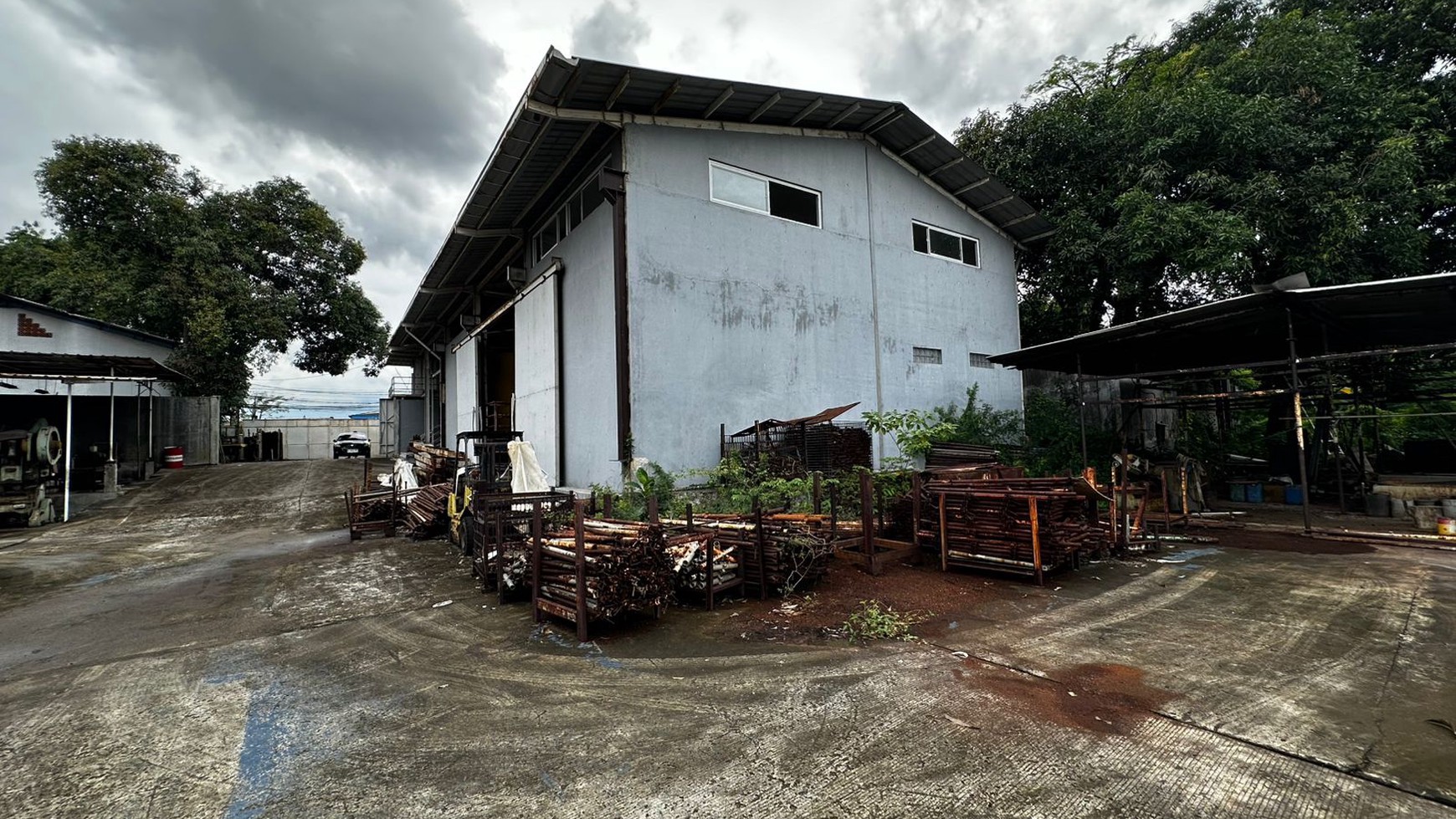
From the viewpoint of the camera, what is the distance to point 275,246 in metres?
23.1

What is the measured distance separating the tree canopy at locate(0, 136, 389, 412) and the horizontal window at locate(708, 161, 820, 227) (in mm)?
19536

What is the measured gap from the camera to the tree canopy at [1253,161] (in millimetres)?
12688

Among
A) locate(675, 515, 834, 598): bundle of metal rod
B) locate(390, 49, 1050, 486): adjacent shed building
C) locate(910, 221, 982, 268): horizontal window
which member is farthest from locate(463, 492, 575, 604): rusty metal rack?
locate(910, 221, 982, 268): horizontal window

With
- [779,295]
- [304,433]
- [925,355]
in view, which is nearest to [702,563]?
[779,295]

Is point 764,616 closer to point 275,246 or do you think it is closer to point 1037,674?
point 1037,674

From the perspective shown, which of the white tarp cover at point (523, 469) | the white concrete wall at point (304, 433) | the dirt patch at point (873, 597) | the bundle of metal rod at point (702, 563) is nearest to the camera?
the dirt patch at point (873, 597)

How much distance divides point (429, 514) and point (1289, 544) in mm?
13877

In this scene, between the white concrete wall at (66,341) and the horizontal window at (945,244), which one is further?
the white concrete wall at (66,341)

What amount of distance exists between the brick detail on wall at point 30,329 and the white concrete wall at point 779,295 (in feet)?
74.5

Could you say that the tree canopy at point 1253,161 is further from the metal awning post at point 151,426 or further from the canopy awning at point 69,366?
the metal awning post at point 151,426

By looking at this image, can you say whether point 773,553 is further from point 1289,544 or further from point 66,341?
point 66,341

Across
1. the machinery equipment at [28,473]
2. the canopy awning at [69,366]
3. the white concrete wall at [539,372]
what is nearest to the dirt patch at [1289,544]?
the white concrete wall at [539,372]

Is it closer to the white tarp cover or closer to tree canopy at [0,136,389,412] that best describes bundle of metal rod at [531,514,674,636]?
the white tarp cover

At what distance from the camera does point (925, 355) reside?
46.8ft
